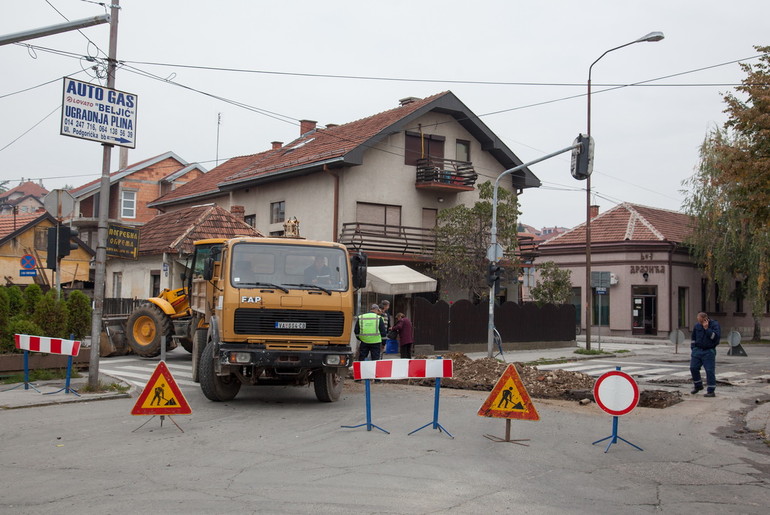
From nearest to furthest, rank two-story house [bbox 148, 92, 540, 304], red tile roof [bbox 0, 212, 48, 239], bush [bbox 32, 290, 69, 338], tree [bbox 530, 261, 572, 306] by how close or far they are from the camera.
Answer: bush [bbox 32, 290, 69, 338] < two-story house [bbox 148, 92, 540, 304] < tree [bbox 530, 261, 572, 306] < red tile roof [bbox 0, 212, 48, 239]

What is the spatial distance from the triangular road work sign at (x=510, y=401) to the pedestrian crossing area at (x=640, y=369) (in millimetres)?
9915

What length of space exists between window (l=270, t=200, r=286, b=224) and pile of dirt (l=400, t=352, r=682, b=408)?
15845mm

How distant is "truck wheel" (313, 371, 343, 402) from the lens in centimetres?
1295

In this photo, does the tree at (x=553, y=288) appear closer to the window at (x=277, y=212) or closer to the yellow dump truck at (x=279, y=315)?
the window at (x=277, y=212)

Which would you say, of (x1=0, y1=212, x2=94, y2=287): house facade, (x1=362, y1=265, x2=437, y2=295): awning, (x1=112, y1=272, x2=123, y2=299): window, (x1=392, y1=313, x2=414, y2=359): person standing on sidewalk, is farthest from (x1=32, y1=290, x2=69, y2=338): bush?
(x1=0, y1=212, x2=94, y2=287): house facade

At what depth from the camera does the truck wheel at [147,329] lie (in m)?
20.5

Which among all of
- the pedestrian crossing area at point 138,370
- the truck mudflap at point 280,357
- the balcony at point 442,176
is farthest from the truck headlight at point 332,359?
the balcony at point 442,176

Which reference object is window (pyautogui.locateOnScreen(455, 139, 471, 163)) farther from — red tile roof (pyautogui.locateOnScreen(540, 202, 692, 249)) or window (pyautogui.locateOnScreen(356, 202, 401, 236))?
red tile roof (pyautogui.locateOnScreen(540, 202, 692, 249))

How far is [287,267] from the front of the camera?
12602mm

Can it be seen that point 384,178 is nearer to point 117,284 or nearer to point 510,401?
point 117,284

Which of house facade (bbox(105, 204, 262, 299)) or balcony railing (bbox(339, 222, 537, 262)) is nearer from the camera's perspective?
house facade (bbox(105, 204, 262, 299))

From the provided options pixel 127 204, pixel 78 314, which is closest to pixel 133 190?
pixel 127 204

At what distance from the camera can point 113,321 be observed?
22.0m

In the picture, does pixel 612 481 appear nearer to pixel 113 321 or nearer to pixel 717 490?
pixel 717 490
